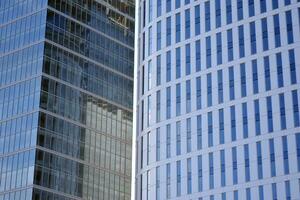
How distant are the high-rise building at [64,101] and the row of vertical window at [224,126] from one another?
69.2ft

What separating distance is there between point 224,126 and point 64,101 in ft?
125

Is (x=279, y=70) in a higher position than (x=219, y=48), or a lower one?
lower

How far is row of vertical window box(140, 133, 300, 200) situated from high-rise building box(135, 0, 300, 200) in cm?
13

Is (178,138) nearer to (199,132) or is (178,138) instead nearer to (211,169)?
(199,132)

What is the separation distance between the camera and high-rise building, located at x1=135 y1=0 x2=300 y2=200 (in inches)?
3880

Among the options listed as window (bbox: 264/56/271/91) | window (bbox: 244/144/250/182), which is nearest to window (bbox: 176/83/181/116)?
window (bbox: 244/144/250/182)

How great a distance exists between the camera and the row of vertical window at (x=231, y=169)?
317 ft

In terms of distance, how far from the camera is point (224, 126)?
339 feet

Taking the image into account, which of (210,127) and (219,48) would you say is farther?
(219,48)

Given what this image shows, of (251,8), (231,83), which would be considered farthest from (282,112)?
(251,8)

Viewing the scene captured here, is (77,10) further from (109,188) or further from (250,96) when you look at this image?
(250,96)

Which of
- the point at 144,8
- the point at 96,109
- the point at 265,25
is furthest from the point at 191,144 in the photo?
the point at 96,109

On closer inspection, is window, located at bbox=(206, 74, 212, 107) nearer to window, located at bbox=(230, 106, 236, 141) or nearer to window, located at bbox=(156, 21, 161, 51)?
window, located at bbox=(230, 106, 236, 141)

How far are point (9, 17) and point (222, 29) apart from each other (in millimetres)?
48327
